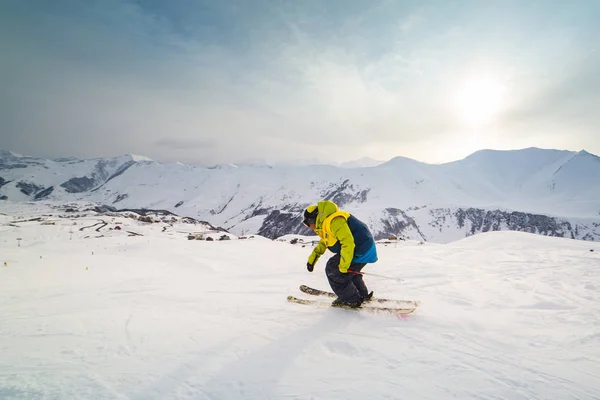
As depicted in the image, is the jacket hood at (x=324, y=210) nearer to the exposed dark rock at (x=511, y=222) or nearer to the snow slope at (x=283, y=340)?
the snow slope at (x=283, y=340)

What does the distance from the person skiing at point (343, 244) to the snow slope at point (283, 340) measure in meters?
0.53

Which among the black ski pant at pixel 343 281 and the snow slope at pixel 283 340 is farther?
the black ski pant at pixel 343 281

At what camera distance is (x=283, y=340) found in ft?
15.5

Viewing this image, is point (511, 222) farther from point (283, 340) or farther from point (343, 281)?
point (283, 340)

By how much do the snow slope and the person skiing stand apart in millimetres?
533

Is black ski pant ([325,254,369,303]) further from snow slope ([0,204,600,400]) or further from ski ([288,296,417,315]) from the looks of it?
snow slope ([0,204,600,400])

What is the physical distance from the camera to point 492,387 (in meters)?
3.47

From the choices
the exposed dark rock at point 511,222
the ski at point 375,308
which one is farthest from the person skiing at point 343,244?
the exposed dark rock at point 511,222

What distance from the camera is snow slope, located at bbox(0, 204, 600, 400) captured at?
3.37m

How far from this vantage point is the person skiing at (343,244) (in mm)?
5855

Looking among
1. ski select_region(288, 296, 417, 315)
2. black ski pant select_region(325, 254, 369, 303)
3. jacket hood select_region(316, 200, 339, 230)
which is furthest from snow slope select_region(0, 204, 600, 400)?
jacket hood select_region(316, 200, 339, 230)

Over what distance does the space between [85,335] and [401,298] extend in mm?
6968

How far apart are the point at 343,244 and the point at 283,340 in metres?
2.22

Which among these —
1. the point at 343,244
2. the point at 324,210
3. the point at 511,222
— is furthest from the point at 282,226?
the point at 343,244
